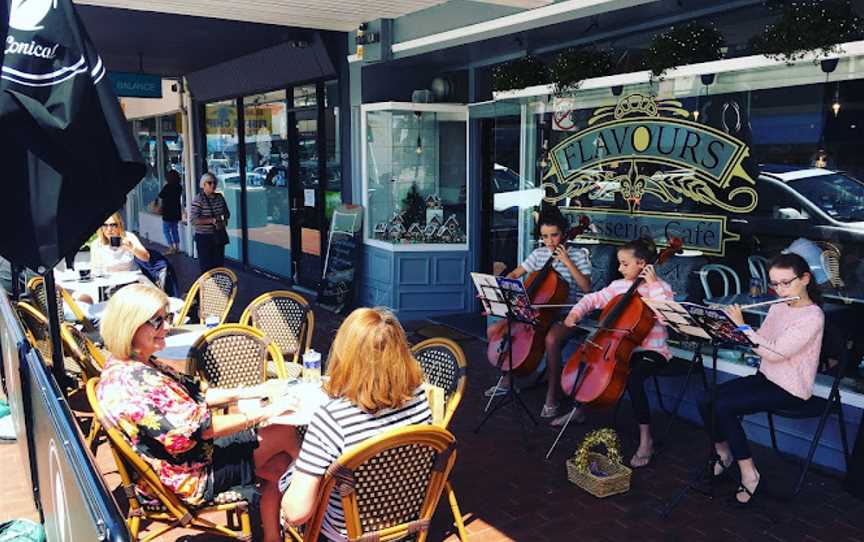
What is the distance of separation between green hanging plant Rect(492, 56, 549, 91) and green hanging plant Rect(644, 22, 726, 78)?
1.32m

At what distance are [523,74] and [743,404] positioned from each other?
3.56 meters

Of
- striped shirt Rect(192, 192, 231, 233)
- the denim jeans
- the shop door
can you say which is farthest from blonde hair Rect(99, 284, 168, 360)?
the denim jeans

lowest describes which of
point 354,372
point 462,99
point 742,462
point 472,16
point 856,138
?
point 742,462

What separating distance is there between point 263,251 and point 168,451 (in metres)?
8.88

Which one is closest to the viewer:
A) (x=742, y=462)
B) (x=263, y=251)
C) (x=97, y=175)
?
(x=97, y=175)

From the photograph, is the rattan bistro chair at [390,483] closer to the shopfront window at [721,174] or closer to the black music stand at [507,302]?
the black music stand at [507,302]

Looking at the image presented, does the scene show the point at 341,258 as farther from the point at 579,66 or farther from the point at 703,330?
the point at 703,330

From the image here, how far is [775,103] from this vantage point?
483 cm

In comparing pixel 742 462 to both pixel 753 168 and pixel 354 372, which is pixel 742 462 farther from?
pixel 354 372

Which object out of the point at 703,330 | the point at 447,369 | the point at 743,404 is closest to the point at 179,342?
the point at 447,369

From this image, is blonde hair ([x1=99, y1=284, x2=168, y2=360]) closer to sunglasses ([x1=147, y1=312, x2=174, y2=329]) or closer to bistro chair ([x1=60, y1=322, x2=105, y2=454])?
sunglasses ([x1=147, y1=312, x2=174, y2=329])

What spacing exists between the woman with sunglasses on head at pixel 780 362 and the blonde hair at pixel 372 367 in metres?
1.97

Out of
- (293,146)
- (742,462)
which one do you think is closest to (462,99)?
(293,146)

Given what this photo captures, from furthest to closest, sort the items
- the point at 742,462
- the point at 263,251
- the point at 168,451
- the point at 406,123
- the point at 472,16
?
the point at 263,251, the point at 406,123, the point at 472,16, the point at 742,462, the point at 168,451
